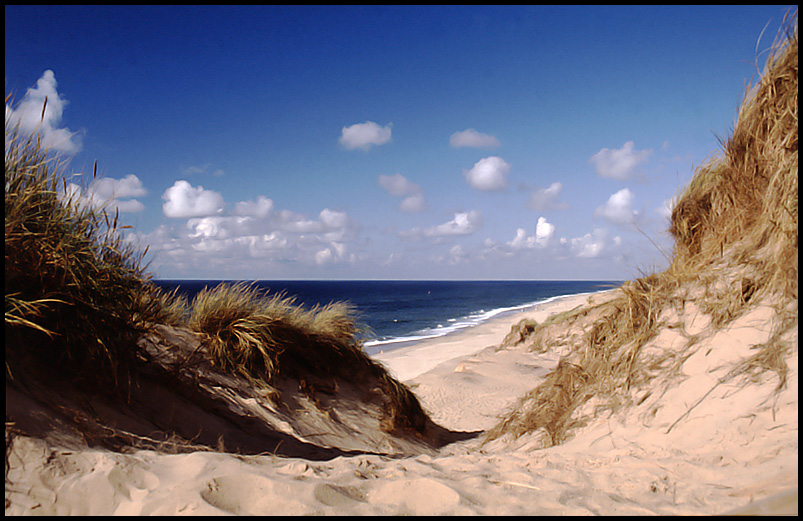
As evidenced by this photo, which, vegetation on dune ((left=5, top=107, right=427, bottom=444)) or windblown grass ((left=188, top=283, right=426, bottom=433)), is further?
windblown grass ((left=188, top=283, right=426, bottom=433))

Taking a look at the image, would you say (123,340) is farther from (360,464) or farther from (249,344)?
(360,464)

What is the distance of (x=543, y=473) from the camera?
282cm

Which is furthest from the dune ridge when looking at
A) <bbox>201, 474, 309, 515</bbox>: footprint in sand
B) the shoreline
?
the shoreline

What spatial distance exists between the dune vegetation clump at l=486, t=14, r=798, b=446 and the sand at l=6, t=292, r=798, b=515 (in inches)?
7.6

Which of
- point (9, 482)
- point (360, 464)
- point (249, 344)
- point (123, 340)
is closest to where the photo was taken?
point (9, 482)

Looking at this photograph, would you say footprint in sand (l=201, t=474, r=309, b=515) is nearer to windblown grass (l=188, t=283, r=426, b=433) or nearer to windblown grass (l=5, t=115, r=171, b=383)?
windblown grass (l=5, t=115, r=171, b=383)

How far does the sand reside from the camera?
2064mm

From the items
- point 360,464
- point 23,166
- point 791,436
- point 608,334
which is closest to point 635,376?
point 608,334

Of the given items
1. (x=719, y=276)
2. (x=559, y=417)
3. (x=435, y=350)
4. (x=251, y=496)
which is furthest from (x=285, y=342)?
(x=435, y=350)

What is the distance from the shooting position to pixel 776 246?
3.10 m

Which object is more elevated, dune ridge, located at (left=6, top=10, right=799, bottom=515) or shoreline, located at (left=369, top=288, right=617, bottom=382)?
dune ridge, located at (left=6, top=10, right=799, bottom=515)

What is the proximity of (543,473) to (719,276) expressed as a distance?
7.96ft

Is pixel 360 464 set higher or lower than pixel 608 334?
lower

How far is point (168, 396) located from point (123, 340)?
685 millimetres
